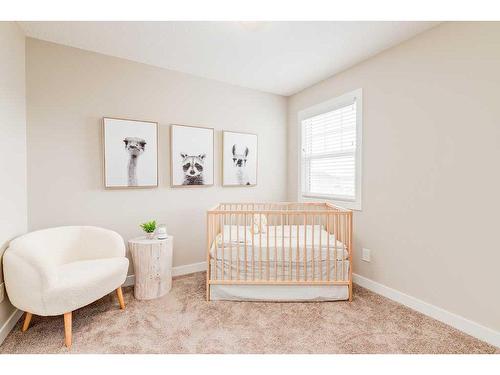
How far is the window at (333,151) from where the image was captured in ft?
8.43

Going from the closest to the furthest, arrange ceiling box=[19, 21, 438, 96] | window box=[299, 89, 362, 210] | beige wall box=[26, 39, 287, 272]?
ceiling box=[19, 21, 438, 96], beige wall box=[26, 39, 287, 272], window box=[299, 89, 362, 210]

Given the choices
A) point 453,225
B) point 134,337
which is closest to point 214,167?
point 134,337

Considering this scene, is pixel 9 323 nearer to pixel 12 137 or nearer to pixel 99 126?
pixel 12 137

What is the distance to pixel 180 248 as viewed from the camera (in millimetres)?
2789

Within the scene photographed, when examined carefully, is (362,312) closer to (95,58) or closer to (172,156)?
(172,156)

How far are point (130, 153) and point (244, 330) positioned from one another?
1941mm

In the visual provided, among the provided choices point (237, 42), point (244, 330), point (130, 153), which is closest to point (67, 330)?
point (244, 330)

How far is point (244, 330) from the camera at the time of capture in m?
1.73

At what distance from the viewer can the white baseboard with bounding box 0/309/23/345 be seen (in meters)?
1.59

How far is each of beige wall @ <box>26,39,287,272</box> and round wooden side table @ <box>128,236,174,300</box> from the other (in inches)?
16.9

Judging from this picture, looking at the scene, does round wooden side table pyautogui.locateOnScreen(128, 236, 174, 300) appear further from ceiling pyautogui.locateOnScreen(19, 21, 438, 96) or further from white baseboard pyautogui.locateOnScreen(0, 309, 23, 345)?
ceiling pyautogui.locateOnScreen(19, 21, 438, 96)

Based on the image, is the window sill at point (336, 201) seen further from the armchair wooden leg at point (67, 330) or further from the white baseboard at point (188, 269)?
the armchair wooden leg at point (67, 330)

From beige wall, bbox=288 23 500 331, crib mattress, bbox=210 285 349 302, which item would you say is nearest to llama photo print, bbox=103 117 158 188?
crib mattress, bbox=210 285 349 302
